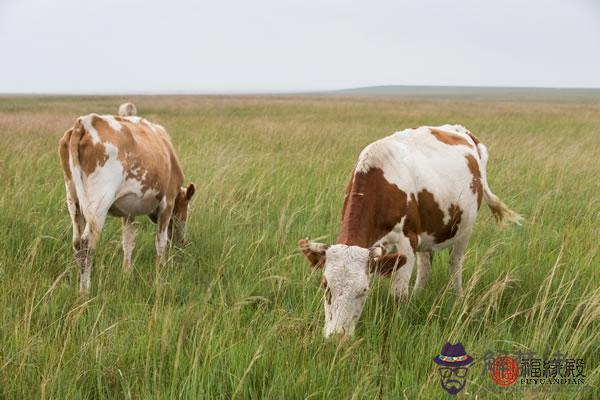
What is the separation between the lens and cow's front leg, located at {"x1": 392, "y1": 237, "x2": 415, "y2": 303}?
3604 millimetres

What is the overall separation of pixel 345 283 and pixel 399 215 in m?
0.92

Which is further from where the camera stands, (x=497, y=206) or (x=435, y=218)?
(x=497, y=206)

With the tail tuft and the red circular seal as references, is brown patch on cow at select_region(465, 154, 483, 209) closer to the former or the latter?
the tail tuft

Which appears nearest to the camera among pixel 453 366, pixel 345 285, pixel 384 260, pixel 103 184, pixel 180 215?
pixel 453 366

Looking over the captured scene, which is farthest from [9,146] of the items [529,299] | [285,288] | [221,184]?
[529,299]

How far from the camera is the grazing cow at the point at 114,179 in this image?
13.8ft

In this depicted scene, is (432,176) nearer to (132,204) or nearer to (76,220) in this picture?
(132,204)

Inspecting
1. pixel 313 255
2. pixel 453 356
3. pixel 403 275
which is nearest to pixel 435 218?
pixel 403 275

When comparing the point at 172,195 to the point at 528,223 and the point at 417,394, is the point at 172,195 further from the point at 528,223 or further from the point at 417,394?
the point at 528,223

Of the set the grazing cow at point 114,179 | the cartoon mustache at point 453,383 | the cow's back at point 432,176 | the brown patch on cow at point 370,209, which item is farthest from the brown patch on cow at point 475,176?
the grazing cow at point 114,179

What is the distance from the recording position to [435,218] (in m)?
4.03

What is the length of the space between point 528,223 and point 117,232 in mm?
4881

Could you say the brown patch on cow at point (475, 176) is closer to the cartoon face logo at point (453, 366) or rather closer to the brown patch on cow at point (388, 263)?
the brown patch on cow at point (388, 263)

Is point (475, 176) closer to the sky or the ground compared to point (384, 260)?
closer to the sky
